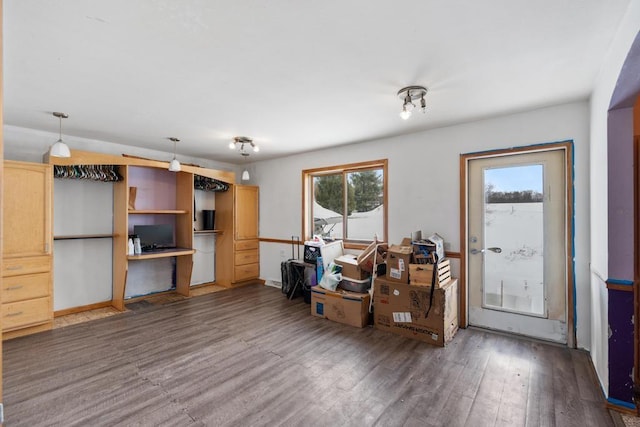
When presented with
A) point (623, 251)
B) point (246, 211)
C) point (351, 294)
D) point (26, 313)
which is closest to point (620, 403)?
point (623, 251)

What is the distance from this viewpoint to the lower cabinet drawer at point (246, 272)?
18.4 ft

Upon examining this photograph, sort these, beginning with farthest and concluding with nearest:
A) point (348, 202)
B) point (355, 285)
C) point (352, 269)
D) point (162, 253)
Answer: point (348, 202) → point (162, 253) → point (352, 269) → point (355, 285)

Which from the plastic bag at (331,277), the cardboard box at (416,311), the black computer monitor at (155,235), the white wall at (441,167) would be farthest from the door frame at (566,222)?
the black computer monitor at (155,235)

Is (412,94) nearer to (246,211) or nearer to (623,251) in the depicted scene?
(623,251)

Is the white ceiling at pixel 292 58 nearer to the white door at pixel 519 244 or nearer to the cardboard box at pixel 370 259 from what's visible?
the white door at pixel 519 244

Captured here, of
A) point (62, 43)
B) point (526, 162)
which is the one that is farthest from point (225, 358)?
point (526, 162)

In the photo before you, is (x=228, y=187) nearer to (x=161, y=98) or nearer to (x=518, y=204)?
(x=161, y=98)

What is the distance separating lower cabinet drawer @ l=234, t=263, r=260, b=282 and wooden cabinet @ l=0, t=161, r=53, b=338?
2649mm

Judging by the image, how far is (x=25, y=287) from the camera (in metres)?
3.37

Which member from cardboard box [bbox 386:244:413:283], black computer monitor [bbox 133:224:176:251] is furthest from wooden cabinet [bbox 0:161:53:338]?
cardboard box [bbox 386:244:413:283]

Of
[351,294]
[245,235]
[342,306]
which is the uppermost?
[245,235]

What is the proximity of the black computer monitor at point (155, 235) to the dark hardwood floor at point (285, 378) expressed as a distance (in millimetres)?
1294

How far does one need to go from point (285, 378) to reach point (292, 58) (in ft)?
8.39

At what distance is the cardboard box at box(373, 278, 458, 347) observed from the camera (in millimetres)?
3119
